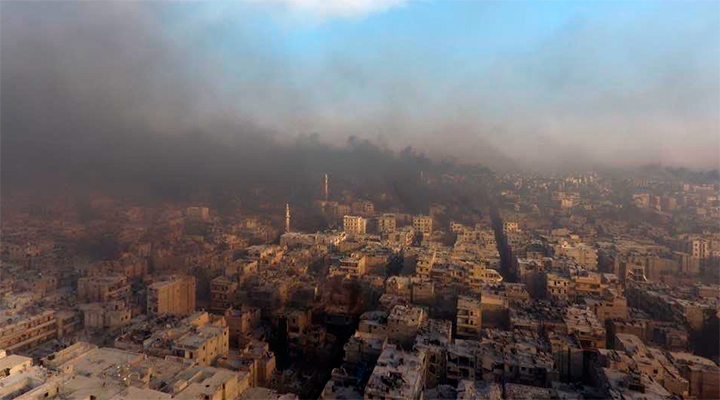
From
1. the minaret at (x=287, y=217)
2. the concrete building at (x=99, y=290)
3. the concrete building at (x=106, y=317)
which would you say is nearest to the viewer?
the concrete building at (x=106, y=317)

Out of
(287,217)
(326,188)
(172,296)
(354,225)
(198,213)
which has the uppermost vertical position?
(326,188)

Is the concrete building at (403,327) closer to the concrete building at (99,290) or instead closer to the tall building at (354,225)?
the concrete building at (99,290)

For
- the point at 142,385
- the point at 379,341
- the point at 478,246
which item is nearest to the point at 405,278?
the point at 379,341

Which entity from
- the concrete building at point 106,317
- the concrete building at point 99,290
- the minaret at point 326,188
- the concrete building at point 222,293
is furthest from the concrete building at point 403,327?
the minaret at point 326,188

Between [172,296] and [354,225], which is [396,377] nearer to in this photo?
[172,296]

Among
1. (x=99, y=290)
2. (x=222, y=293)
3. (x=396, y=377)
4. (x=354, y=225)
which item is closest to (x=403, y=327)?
(x=396, y=377)

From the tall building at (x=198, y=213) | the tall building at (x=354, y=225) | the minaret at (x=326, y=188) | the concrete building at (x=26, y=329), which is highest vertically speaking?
the minaret at (x=326, y=188)

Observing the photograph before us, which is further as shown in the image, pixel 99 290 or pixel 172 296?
pixel 99 290
